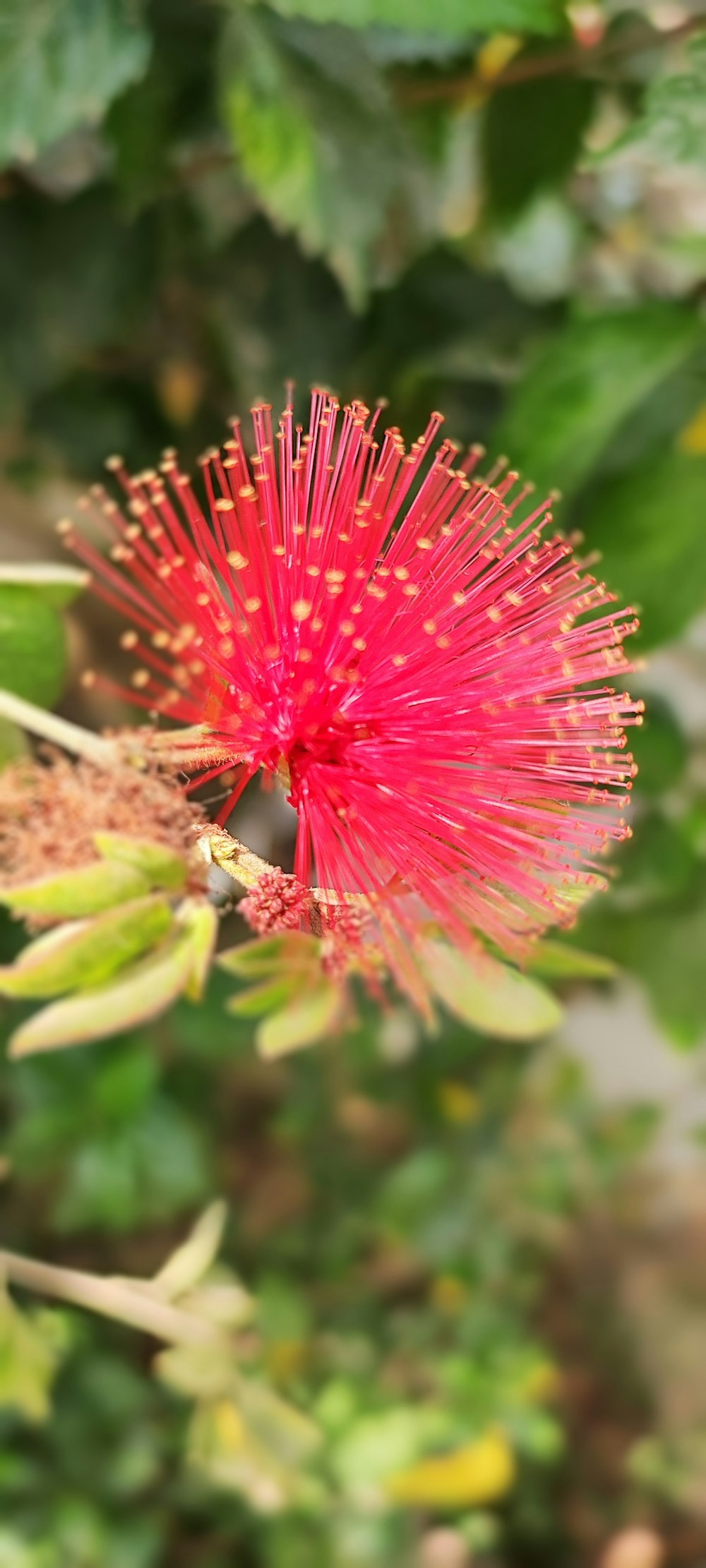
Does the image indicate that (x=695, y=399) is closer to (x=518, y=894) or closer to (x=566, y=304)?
(x=566, y=304)

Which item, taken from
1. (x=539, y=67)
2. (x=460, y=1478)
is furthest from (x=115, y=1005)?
(x=460, y=1478)

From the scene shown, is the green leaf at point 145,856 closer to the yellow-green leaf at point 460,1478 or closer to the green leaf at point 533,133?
the green leaf at point 533,133

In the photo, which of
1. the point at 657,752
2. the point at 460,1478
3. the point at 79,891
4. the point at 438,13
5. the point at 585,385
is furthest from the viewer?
the point at 460,1478

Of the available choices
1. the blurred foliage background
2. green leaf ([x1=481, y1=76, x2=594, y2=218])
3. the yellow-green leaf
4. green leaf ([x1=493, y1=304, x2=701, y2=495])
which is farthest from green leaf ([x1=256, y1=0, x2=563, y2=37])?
the yellow-green leaf

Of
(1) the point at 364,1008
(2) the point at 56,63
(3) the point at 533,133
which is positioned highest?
(3) the point at 533,133

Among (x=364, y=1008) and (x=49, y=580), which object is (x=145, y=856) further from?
(x=364, y=1008)

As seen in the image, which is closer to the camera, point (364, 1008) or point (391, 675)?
point (391, 675)

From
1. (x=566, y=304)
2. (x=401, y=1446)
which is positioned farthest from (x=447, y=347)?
(x=401, y=1446)
